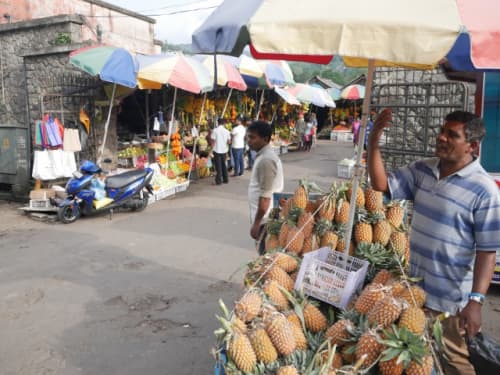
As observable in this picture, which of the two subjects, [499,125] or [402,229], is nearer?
[402,229]

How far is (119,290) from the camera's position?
5027mm

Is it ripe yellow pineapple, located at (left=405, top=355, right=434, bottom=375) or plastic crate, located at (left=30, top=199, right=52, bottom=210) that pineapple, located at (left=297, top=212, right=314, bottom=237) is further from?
plastic crate, located at (left=30, top=199, right=52, bottom=210)

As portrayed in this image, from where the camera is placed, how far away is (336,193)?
3311 millimetres

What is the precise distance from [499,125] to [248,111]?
12.2m

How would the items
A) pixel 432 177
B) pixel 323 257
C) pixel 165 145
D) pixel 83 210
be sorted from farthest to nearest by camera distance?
1. pixel 165 145
2. pixel 83 210
3. pixel 323 257
4. pixel 432 177

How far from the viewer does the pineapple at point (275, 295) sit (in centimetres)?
254

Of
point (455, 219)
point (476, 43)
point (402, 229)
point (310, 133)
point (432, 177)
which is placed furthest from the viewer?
point (310, 133)

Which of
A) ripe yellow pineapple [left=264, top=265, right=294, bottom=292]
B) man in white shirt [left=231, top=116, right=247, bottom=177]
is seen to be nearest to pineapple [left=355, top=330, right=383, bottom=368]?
ripe yellow pineapple [left=264, top=265, right=294, bottom=292]

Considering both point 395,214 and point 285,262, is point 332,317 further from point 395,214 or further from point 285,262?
point 395,214

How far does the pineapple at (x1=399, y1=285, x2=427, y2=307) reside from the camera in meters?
2.34

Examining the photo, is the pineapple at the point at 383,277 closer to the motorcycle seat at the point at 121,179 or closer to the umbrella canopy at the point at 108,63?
the motorcycle seat at the point at 121,179

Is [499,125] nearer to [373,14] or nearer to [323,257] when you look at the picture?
[323,257]

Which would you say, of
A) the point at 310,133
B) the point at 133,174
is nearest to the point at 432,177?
the point at 133,174

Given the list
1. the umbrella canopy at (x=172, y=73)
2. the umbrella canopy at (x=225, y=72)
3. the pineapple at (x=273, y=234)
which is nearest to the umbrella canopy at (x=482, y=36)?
the pineapple at (x=273, y=234)
